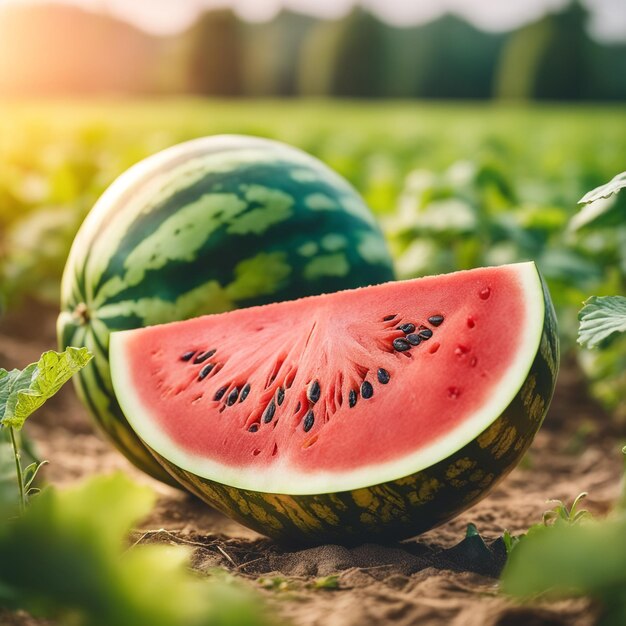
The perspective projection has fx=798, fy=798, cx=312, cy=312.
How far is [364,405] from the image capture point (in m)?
1.51

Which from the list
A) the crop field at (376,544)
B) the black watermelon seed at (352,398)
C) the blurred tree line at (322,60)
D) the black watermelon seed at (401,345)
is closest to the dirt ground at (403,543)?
the crop field at (376,544)

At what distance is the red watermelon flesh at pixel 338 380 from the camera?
145 centimetres

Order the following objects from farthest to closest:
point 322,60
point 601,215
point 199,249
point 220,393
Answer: point 322,60
point 601,215
point 199,249
point 220,393

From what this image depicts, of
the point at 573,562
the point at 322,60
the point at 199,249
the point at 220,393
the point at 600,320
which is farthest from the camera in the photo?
the point at 322,60

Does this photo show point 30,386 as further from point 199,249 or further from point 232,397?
point 199,249

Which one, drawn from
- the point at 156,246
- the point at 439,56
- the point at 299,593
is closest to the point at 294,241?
the point at 156,246

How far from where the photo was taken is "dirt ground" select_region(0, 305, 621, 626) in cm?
110

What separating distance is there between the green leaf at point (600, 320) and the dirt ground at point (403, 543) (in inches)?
17.7

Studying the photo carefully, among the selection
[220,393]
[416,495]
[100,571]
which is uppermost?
[100,571]

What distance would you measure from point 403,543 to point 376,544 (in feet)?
0.50

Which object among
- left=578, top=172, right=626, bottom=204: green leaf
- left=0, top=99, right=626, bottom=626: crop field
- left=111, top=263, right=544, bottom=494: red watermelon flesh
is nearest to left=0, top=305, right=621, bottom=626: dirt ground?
left=0, top=99, right=626, bottom=626: crop field

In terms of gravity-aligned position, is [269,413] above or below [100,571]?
below

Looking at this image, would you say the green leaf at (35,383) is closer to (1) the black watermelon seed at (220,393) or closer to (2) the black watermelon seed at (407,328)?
(1) the black watermelon seed at (220,393)

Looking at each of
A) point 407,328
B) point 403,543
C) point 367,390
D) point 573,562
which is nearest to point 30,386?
point 367,390
